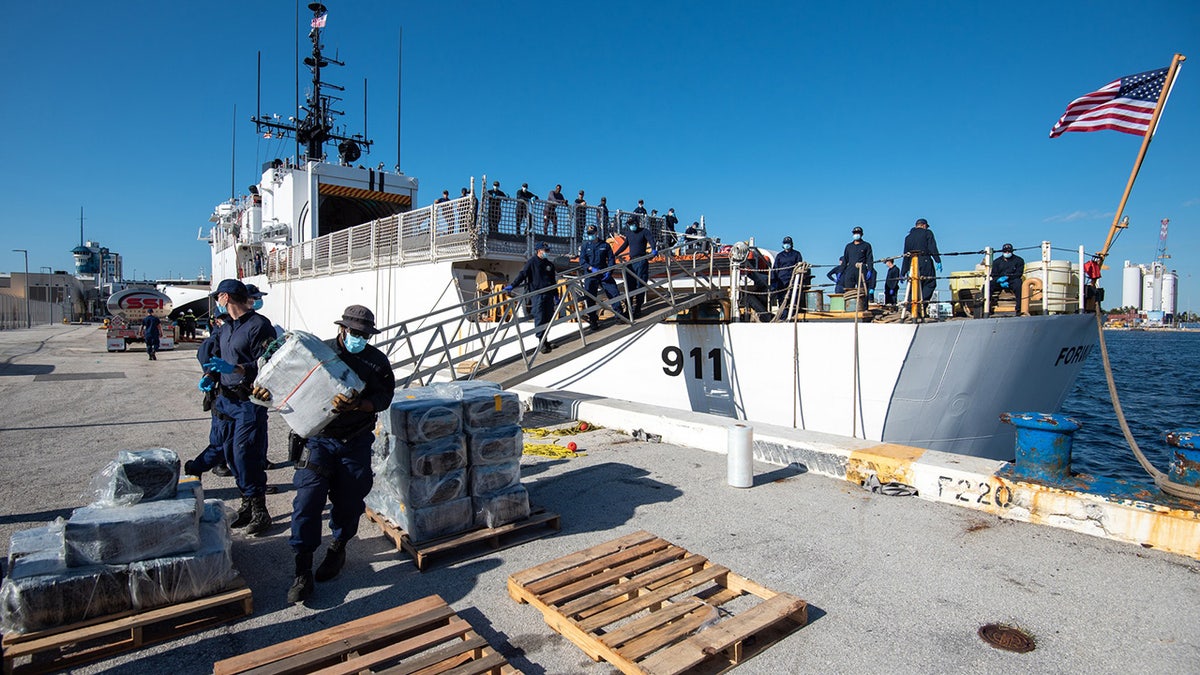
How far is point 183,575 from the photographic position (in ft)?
10.6

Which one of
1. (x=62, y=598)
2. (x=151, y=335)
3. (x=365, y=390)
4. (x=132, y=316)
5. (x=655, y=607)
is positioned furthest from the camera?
(x=132, y=316)

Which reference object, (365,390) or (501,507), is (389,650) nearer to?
(365,390)

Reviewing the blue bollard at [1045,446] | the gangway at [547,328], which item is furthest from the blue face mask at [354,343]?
the blue bollard at [1045,446]

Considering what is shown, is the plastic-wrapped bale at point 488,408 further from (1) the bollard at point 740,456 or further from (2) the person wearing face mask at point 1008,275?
(2) the person wearing face mask at point 1008,275

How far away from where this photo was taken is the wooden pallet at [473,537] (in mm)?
4012

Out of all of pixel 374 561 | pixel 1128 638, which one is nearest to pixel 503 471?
pixel 374 561

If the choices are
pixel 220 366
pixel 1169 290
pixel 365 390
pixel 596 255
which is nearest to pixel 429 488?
pixel 365 390

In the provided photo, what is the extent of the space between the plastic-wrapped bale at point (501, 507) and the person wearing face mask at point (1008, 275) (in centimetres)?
876

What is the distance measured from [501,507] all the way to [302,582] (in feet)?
4.45

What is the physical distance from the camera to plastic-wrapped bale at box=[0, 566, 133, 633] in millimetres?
2852

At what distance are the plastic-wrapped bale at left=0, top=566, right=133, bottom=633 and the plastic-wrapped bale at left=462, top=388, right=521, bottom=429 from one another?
6.76ft

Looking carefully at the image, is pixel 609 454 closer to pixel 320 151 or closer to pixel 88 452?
pixel 88 452

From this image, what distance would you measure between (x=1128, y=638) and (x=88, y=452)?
963 centimetres

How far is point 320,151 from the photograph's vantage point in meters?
28.7
